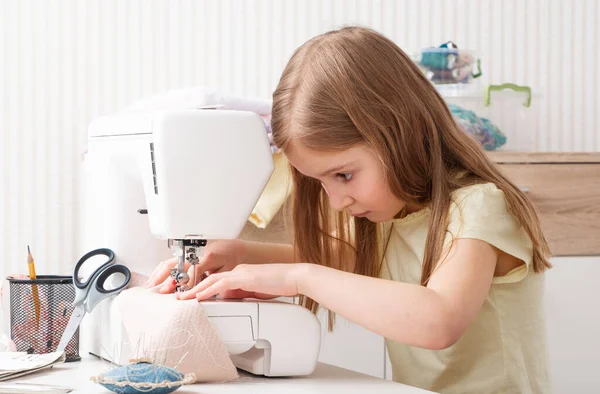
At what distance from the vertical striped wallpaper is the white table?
1.41 m

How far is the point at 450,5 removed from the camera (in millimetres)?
2838

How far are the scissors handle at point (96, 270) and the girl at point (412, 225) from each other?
0.26 feet

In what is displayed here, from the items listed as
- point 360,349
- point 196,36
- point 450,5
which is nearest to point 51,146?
point 196,36

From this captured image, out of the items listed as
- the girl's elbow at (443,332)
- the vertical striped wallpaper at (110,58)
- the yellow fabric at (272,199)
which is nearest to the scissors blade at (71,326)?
the girl's elbow at (443,332)

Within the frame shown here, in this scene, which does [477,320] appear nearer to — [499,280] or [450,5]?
[499,280]

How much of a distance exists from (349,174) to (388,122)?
10 centimetres

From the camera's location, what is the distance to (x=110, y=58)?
103 inches

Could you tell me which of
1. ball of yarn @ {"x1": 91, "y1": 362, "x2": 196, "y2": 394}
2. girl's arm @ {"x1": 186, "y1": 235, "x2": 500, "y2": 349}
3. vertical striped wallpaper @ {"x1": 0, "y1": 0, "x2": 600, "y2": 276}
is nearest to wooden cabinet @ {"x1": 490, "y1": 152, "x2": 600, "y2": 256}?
vertical striped wallpaper @ {"x1": 0, "y1": 0, "x2": 600, "y2": 276}

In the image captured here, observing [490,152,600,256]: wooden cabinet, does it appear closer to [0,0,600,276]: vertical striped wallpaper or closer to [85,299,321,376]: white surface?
[0,0,600,276]: vertical striped wallpaper

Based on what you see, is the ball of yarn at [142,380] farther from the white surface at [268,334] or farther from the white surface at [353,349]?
the white surface at [353,349]

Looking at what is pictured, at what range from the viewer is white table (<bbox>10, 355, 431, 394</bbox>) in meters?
1.07

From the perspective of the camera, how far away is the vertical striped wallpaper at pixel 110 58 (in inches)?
101

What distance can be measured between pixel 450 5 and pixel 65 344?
1938 mm

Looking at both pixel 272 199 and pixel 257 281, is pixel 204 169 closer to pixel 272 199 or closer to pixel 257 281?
pixel 257 281
